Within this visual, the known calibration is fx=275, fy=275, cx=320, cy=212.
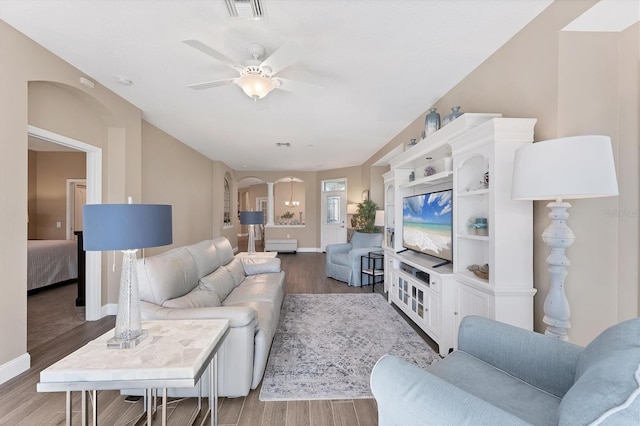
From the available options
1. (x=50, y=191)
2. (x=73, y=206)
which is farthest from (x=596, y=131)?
(x=50, y=191)

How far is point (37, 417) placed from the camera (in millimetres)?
1771

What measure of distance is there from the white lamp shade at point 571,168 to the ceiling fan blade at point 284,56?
5.27 ft

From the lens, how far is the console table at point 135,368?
1.18 meters

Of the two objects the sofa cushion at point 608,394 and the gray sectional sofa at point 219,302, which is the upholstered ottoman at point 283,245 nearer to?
the gray sectional sofa at point 219,302

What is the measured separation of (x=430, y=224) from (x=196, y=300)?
251 cm

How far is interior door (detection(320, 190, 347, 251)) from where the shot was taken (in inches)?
346

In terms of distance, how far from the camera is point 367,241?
5387 mm

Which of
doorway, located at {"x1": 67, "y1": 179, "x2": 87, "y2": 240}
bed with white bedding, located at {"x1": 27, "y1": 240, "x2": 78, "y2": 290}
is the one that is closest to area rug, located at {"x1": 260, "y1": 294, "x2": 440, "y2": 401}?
bed with white bedding, located at {"x1": 27, "y1": 240, "x2": 78, "y2": 290}

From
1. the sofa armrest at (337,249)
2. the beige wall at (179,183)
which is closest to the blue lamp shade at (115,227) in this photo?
the beige wall at (179,183)

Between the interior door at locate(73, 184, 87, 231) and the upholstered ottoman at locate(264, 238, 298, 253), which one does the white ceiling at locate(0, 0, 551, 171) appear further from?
the upholstered ottoman at locate(264, 238, 298, 253)

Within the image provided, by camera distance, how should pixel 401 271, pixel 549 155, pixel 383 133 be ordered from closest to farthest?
pixel 549 155, pixel 401 271, pixel 383 133

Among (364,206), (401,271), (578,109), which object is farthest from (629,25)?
(364,206)

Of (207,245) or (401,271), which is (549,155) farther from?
(207,245)

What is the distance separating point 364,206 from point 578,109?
4940 millimetres
